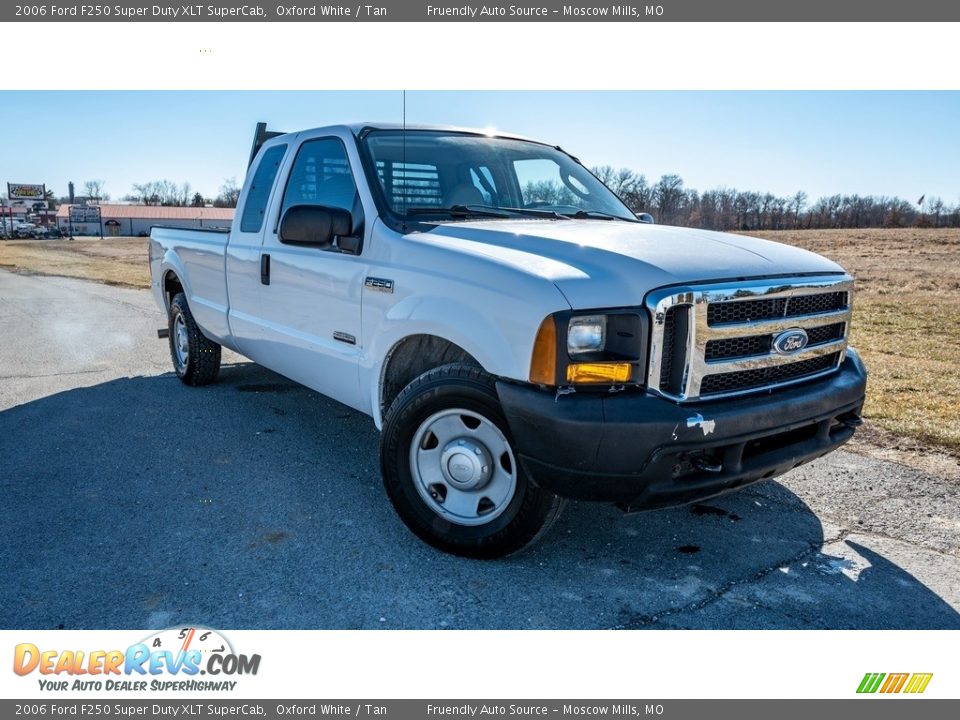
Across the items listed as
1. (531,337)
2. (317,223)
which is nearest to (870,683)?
(531,337)

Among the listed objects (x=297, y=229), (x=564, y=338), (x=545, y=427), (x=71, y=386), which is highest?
(x=297, y=229)

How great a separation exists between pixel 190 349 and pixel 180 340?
0.37 m

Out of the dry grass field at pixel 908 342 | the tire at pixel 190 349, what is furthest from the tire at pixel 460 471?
the tire at pixel 190 349

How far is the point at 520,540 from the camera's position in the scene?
319cm

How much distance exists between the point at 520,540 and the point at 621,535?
0.72m

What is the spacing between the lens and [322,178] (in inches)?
177

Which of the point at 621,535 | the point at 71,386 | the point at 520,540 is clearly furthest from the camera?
the point at 71,386

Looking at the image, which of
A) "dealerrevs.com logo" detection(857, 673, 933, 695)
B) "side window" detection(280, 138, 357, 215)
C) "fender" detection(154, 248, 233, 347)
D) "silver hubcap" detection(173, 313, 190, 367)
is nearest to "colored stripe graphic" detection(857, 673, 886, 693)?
"dealerrevs.com logo" detection(857, 673, 933, 695)

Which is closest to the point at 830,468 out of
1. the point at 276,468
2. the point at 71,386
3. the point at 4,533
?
the point at 276,468

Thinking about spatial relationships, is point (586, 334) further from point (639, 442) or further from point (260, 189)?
point (260, 189)

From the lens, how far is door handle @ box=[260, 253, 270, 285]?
15.7 ft

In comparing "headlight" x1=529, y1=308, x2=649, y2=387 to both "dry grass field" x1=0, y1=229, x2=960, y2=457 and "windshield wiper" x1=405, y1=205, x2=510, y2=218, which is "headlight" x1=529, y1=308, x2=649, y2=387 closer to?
"windshield wiper" x1=405, y1=205, x2=510, y2=218

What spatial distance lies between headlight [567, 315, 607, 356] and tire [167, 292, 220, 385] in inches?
176

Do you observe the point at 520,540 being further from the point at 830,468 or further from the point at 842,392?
the point at 830,468
